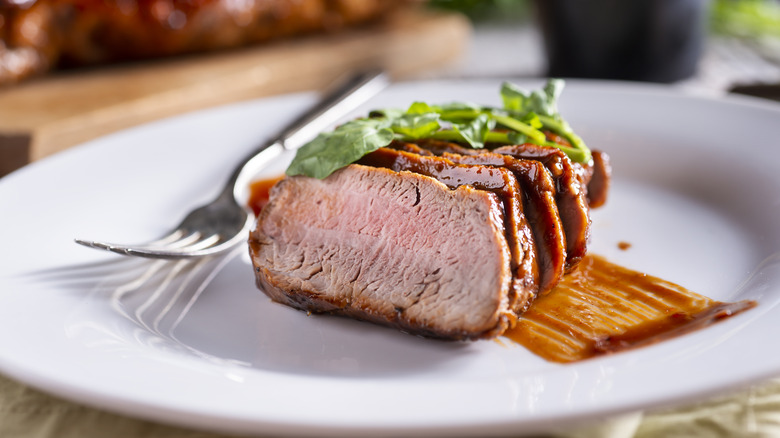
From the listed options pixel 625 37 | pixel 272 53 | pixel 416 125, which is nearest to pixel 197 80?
pixel 272 53

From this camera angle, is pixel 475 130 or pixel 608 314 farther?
pixel 475 130

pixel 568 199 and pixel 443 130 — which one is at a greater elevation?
pixel 443 130

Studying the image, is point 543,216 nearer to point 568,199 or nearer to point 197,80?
point 568,199

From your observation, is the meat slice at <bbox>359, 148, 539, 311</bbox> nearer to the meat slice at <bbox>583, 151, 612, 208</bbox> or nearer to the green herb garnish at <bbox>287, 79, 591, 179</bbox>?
the green herb garnish at <bbox>287, 79, 591, 179</bbox>

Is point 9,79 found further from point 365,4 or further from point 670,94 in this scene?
point 670,94

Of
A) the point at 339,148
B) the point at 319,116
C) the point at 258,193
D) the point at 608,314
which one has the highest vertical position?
the point at 339,148

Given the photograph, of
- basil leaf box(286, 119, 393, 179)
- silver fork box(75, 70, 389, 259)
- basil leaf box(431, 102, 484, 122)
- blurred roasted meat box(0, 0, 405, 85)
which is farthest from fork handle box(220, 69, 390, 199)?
blurred roasted meat box(0, 0, 405, 85)
